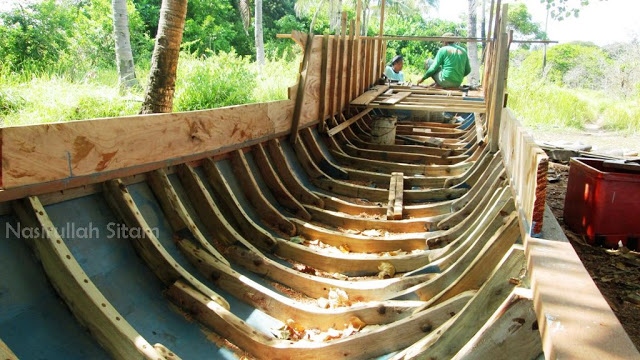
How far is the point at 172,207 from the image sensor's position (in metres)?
3.30

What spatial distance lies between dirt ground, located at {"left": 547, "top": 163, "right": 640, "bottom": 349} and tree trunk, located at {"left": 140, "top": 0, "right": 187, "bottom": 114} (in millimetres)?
4927

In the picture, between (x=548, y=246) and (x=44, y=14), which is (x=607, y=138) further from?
(x=44, y=14)

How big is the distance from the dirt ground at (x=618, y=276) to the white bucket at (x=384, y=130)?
2926mm

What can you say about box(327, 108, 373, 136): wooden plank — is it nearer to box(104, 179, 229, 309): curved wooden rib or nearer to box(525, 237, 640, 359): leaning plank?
box(104, 179, 229, 309): curved wooden rib

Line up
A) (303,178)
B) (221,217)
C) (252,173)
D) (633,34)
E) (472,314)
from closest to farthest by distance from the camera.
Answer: (472,314) < (221,217) < (252,173) < (303,178) < (633,34)

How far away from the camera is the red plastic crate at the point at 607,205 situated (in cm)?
454

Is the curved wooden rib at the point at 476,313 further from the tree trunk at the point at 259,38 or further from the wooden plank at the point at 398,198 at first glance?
the tree trunk at the point at 259,38

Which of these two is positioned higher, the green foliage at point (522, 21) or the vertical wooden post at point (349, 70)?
the green foliage at point (522, 21)

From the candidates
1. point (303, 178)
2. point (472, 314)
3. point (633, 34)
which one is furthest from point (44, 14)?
point (633, 34)

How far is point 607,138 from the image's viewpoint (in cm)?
1400

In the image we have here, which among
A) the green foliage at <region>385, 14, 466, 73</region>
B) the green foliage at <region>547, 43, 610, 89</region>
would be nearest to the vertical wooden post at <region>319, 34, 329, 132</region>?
the green foliage at <region>385, 14, 466, 73</region>

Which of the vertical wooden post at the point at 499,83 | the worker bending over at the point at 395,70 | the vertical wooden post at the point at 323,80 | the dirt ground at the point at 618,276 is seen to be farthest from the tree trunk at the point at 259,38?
the dirt ground at the point at 618,276

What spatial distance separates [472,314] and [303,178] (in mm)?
3554

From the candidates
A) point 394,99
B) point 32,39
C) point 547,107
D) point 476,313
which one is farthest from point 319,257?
point 547,107
